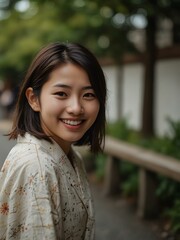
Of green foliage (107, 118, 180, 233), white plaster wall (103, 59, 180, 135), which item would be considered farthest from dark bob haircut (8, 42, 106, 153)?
white plaster wall (103, 59, 180, 135)

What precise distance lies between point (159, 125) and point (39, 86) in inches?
311

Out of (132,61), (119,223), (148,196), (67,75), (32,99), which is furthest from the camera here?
(132,61)

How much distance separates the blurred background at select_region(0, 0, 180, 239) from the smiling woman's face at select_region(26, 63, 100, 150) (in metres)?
2.25

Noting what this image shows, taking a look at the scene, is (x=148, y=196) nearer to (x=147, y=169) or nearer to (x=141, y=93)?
(x=147, y=169)

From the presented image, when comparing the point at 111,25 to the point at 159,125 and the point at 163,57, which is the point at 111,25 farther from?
the point at 159,125

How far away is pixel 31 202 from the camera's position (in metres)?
1.33

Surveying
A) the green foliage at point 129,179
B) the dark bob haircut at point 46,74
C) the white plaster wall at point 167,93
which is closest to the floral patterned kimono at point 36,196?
the dark bob haircut at point 46,74

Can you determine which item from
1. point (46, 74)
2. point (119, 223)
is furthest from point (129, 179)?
point (46, 74)

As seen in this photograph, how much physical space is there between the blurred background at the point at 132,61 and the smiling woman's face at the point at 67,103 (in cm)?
225

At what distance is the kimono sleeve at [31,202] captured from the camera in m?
1.33

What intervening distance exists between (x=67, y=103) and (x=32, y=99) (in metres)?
0.20

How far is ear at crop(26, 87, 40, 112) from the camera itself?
1.59 metres

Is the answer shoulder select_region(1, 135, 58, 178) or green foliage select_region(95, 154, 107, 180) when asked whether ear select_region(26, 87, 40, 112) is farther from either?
green foliage select_region(95, 154, 107, 180)

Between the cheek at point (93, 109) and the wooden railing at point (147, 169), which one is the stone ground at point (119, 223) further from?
the cheek at point (93, 109)
